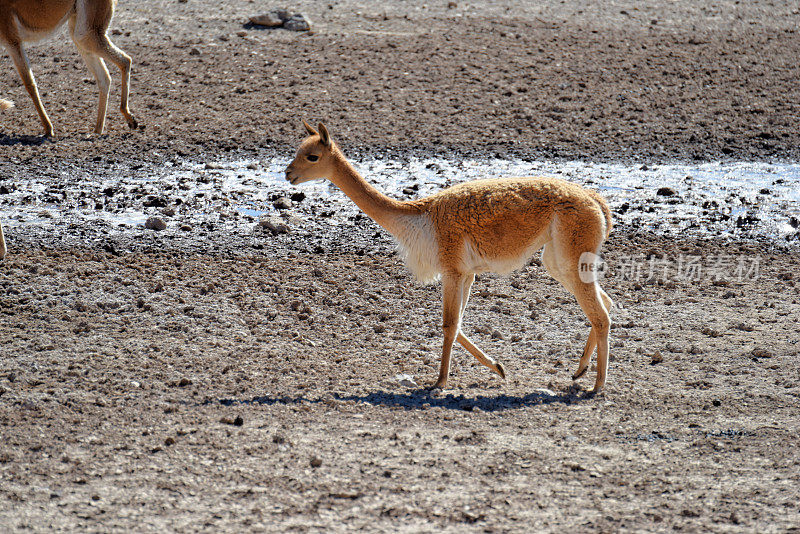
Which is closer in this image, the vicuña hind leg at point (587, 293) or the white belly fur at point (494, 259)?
the vicuña hind leg at point (587, 293)

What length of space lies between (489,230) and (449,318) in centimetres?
70

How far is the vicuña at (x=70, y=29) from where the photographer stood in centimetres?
1180

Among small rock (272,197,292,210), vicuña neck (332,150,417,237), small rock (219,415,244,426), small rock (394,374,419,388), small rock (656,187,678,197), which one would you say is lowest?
small rock (219,415,244,426)

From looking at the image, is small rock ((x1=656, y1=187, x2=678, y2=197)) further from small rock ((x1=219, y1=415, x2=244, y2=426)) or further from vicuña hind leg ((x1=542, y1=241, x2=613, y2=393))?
small rock ((x1=219, y1=415, x2=244, y2=426))

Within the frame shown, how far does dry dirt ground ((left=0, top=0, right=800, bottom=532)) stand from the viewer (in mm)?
5234

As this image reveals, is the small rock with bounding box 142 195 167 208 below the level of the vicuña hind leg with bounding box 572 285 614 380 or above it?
below

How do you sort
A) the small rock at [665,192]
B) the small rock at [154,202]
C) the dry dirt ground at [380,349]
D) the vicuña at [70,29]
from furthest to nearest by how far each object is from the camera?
the vicuña at [70,29] < the small rock at [665,192] < the small rock at [154,202] < the dry dirt ground at [380,349]

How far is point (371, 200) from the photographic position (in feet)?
23.1

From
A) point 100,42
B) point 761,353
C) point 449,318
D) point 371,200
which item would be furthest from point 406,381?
point 100,42

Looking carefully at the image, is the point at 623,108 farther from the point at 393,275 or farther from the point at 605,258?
the point at 393,275

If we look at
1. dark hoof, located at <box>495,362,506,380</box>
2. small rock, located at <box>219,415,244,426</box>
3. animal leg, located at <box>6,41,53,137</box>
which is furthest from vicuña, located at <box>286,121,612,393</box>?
animal leg, located at <box>6,41,53,137</box>

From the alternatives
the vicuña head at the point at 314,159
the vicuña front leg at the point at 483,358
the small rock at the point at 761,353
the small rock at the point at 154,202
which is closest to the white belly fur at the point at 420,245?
the vicuña front leg at the point at 483,358

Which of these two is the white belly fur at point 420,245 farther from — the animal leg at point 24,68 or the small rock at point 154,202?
the animal leg at point 24,68

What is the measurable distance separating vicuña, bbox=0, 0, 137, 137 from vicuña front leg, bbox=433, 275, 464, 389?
6984 millimetres
